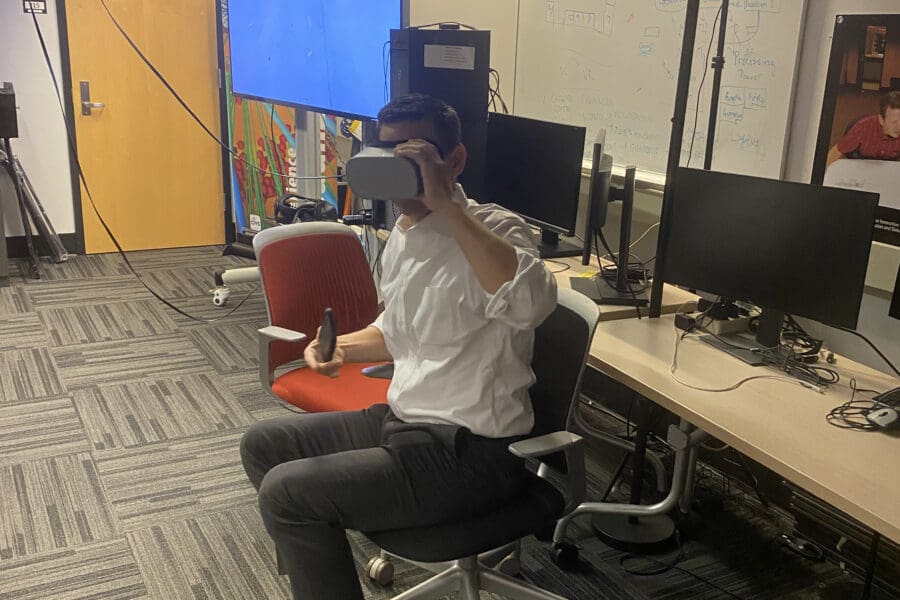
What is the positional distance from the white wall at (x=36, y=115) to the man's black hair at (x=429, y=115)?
13.1 feet

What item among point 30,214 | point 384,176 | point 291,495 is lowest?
point 30,214

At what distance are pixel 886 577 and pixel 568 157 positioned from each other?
1.45 metres

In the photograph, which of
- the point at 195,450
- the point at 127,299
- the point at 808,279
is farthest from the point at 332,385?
the point at 127,299

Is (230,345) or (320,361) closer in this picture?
(320,361)

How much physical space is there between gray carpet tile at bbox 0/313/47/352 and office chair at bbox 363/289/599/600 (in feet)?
8.41

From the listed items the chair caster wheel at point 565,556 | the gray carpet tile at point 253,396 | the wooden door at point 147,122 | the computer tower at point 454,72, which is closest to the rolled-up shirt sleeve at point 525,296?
the chair caster wheel at point 565,556

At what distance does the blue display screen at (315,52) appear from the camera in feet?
10.2

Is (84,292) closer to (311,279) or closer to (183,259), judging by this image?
(183,259)

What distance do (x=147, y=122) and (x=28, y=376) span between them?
2322 mm

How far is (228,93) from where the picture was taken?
521 cm

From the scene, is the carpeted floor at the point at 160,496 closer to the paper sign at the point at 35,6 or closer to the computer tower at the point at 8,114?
the computer tower at the point at 8,114

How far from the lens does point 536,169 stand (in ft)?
8.75

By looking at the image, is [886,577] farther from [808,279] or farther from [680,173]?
[680,173]

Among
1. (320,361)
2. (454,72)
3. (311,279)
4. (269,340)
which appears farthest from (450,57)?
→ (320,361)
